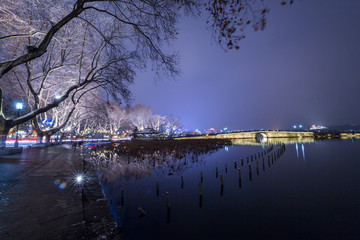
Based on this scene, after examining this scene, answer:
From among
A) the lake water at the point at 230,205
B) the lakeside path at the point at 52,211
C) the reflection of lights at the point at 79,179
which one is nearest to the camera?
the lakeside path at the point at 52,211

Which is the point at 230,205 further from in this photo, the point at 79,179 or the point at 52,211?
the point at 52,211

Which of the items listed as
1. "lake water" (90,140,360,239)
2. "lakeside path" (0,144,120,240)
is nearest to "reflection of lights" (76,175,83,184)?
"lakeside path" (0,144,120,240)

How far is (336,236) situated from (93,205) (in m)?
10.9

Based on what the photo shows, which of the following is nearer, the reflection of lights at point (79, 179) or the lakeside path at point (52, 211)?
the lakeside path at point (52, 211)

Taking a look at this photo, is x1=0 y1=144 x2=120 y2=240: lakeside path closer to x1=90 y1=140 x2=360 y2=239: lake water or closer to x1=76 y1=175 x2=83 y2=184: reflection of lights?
x1=76 y1=175 x2=83 y2=184: reflection of lights

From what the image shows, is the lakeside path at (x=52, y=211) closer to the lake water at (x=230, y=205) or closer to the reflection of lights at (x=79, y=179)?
the reflection of lights at (x=79, y=179)

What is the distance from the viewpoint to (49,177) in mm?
7879

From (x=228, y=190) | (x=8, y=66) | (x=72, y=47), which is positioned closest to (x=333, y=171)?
(x=228, y=190)

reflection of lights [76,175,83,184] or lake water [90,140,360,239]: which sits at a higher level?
reflection of lights [76,175,83,184]

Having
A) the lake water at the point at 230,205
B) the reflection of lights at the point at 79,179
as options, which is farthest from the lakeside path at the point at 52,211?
the lake water at the point at 230,205

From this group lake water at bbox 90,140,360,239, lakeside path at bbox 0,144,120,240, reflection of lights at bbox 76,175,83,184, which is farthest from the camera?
lake water at bbox 90,140,360,239

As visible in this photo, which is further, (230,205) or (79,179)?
(230,205)

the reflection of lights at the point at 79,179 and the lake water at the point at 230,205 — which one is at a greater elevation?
the reflection of lights at the point at 79,179

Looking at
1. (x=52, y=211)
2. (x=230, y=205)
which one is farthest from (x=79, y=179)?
(x=230, y=205)
